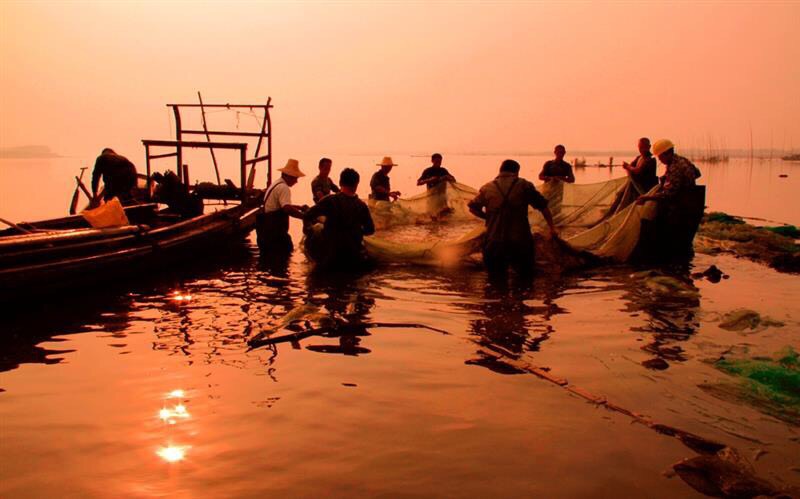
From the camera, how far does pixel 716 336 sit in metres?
6.04

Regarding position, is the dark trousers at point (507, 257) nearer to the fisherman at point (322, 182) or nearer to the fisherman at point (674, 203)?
the fisherman at point (674, 203)

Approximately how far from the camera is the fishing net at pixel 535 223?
30.8ft

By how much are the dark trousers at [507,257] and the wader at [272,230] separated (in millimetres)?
3596

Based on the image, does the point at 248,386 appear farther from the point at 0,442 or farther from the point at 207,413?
the point at 0,442

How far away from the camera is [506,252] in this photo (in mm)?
8320

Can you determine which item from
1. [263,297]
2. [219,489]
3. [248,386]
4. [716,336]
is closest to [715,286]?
[716,336]

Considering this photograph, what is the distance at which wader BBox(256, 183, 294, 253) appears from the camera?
403 inches

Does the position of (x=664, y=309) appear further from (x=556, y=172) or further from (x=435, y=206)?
(x=435, y=206)

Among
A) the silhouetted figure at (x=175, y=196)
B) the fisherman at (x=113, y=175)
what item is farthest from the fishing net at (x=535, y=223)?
the fisherman at (x=113, y=175)

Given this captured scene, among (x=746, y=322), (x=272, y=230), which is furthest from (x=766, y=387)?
(x=272, y=230)

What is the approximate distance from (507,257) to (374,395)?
418 centimetres

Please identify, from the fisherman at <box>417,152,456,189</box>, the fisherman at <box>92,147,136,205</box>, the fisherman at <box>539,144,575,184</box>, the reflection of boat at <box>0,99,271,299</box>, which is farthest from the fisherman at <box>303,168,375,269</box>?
the fisherman at <box>417,152,456,189</box>

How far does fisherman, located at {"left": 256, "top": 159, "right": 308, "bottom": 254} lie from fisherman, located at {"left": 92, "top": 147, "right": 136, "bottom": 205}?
2.61m

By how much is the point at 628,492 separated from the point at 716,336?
339 cm
